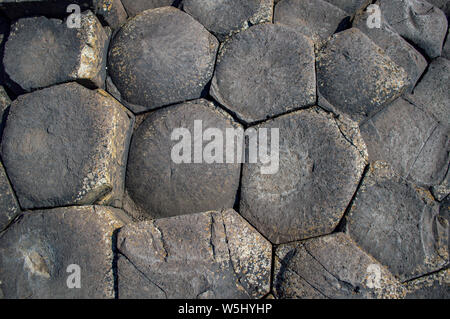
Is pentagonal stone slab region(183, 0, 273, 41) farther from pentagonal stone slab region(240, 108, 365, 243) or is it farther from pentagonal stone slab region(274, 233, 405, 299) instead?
pentagonal stone slab region(274, 233, 405, 299)

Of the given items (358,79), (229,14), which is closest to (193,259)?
(358,79)

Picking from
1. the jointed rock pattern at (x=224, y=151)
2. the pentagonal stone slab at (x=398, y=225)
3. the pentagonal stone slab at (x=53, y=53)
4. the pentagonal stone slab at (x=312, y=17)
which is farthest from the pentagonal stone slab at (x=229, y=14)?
the pentagonal stone slab at (x=398, y=225)

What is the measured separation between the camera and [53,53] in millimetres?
1441

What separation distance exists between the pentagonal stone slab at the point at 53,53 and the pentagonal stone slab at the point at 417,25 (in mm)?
1208

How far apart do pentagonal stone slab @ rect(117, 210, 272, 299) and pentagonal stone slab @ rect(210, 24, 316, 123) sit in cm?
44

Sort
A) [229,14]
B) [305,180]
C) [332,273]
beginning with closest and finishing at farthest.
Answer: [332,273] < [305,180] < [229,14]

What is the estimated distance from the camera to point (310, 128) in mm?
1279

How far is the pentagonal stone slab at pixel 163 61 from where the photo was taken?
4.60 ft

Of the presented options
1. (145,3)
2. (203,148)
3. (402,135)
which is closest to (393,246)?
(402,135)

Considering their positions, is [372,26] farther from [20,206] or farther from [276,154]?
[20,206]

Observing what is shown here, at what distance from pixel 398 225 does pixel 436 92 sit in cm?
59

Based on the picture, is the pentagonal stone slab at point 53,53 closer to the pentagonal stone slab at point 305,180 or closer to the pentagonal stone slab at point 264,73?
the pentagonal stone slab at point 264,73

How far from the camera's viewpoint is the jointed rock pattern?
118 centimetres

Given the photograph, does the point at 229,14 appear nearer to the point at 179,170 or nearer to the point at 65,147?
the point at 179,170
